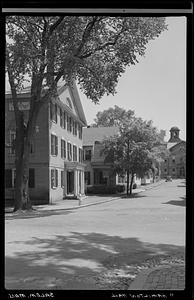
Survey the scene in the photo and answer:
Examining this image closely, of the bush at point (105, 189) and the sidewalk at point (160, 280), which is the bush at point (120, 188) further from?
the sidewalk at point (160, 280)

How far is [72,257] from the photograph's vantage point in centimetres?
850

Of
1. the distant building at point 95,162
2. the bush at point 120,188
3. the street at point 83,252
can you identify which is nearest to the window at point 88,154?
the distant building at point 95,162

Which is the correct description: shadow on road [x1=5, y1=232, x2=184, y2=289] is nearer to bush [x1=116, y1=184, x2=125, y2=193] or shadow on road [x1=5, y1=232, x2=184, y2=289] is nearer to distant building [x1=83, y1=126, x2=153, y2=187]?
distant building [x1=83, y1=126, x2=153, y2=187]

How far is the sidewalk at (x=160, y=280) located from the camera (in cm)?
482

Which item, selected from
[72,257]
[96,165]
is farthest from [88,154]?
[72,257]

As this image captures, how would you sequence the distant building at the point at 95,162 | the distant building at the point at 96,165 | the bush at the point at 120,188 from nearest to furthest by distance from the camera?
the distant building at the point at 96,165, the distant building at the point at 95,162, the bush at the point at 120,188

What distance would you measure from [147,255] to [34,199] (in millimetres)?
14346

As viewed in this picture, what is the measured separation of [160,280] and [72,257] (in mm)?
3440

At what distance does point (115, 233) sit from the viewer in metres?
13.0

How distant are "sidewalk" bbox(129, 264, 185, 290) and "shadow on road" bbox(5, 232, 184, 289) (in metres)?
1.11

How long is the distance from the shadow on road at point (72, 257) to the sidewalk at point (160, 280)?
1.11 meters

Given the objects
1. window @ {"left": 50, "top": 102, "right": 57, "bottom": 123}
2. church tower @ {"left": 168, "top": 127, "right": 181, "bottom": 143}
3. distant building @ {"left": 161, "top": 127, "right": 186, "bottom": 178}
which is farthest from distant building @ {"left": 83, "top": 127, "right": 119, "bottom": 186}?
church tower @ {"left": 168, "top": 127, "right": 181, "bottom": 143}

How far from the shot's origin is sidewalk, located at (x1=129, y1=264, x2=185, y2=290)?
15.8 ft
